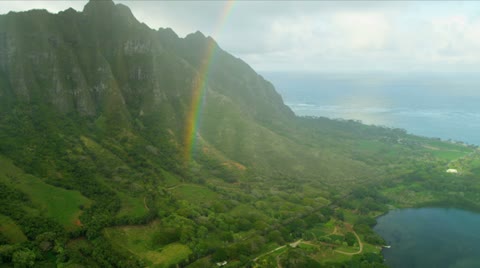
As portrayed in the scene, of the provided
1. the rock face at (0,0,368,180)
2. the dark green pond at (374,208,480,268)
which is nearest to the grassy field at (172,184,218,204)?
the rock face at (0,0,368,180)

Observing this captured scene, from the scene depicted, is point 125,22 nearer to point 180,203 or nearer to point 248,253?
point 180,203

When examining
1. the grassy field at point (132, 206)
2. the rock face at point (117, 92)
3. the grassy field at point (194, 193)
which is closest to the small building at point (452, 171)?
the rock face at point (117, 92)

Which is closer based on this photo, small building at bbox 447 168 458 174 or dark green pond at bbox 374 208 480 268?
dark green pond at bbox 374 208 480 268

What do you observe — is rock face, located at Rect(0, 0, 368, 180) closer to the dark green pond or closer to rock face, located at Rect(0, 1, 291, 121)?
rock face, located at Rect(0, 1, 291, 121)

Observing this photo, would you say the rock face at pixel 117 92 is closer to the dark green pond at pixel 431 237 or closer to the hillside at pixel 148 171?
the hillside at pixel 148 171

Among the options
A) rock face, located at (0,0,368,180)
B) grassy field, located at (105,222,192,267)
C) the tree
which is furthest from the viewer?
rock face, located at (0,0,368,180)

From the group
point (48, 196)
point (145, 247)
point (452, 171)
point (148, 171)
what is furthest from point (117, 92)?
point (452, 171)

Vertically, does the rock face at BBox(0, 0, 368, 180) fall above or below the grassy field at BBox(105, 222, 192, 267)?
above
